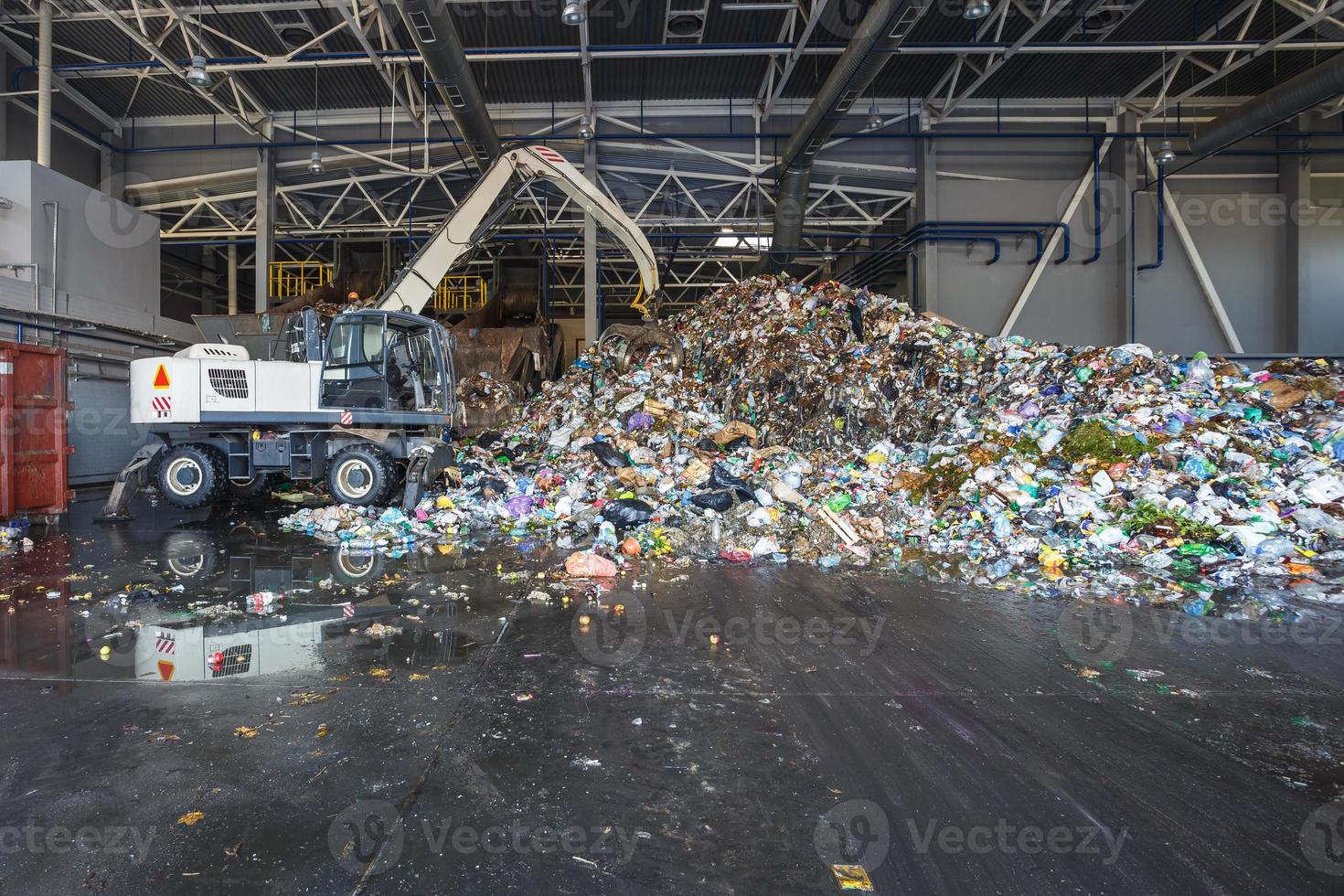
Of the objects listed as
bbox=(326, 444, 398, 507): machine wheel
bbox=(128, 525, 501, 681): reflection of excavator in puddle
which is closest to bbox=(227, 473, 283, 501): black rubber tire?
bbox=(326, 444, 398, 507): machine wheel

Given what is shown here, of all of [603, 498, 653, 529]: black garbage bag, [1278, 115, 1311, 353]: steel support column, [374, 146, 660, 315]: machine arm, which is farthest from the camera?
[1278, 115, 1311, 353]: steel support column

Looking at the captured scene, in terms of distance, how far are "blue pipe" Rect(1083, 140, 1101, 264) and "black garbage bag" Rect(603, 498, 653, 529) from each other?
10965 millimetres

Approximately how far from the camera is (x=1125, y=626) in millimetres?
3361

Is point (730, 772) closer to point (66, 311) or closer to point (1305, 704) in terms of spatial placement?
point (1305, 704)

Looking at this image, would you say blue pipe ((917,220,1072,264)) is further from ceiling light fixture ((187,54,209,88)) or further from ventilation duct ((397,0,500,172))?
ceiling light fixture ((187,54,209,88))

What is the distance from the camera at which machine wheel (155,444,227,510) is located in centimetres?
681

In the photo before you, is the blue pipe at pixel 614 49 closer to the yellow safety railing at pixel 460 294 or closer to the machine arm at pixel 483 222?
the machine arm at pixel 483 222

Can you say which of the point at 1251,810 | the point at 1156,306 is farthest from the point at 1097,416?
the point at 1156,306

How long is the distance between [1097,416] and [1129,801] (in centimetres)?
535

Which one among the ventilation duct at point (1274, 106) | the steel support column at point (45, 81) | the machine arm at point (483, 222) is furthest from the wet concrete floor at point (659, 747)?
the ventilation duct at point (1274, 106)

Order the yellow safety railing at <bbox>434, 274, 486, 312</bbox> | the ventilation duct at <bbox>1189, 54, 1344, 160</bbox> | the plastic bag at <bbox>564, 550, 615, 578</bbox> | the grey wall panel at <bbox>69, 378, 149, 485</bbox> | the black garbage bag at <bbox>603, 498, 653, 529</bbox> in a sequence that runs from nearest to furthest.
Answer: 1. the plastic bag at <bbox>564, 550, 615, 578</bbox>
2. the black garbage bag at <bbox>603, 498, 653, 529</bbox>
3. the grey wall panel at <bbox>69, 378, 149, 485</bbox>
4. the ventilation duct at <bbox>1189, 54, 1344, 160</bbox>
5. the yellow safety railing at <bbox>434, 274, 486, 312</bbox>

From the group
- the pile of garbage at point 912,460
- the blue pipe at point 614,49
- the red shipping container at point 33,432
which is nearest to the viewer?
the pile of garbage at point 912,460

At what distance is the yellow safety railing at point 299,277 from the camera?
1609cm

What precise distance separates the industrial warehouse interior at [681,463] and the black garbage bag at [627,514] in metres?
0.06
